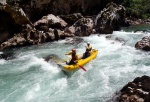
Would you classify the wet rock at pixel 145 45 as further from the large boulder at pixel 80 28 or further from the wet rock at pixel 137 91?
the wet rock at pixel 137 91

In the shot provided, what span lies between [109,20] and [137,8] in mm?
13294

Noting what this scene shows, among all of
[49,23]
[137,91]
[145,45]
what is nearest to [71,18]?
[49,23]

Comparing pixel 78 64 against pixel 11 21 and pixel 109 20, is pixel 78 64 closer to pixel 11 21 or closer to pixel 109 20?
pixel 11 21

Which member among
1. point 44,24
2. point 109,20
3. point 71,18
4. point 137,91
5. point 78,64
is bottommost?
point 137,91

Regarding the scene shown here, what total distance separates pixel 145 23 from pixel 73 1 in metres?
9.93

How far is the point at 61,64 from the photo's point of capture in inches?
631

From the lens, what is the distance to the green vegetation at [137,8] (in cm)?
3712

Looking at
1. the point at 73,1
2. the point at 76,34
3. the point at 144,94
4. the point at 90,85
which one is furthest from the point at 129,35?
the point at 144,94

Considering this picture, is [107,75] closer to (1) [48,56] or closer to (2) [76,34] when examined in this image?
(1) [48,56]

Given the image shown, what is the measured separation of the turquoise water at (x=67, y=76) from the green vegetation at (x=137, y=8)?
1627cm

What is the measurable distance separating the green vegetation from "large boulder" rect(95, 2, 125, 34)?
A: 7660 millimetres

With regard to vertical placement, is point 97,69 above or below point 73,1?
below

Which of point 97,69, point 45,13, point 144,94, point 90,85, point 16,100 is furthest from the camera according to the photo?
point 45,13

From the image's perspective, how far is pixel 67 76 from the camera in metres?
15.6
